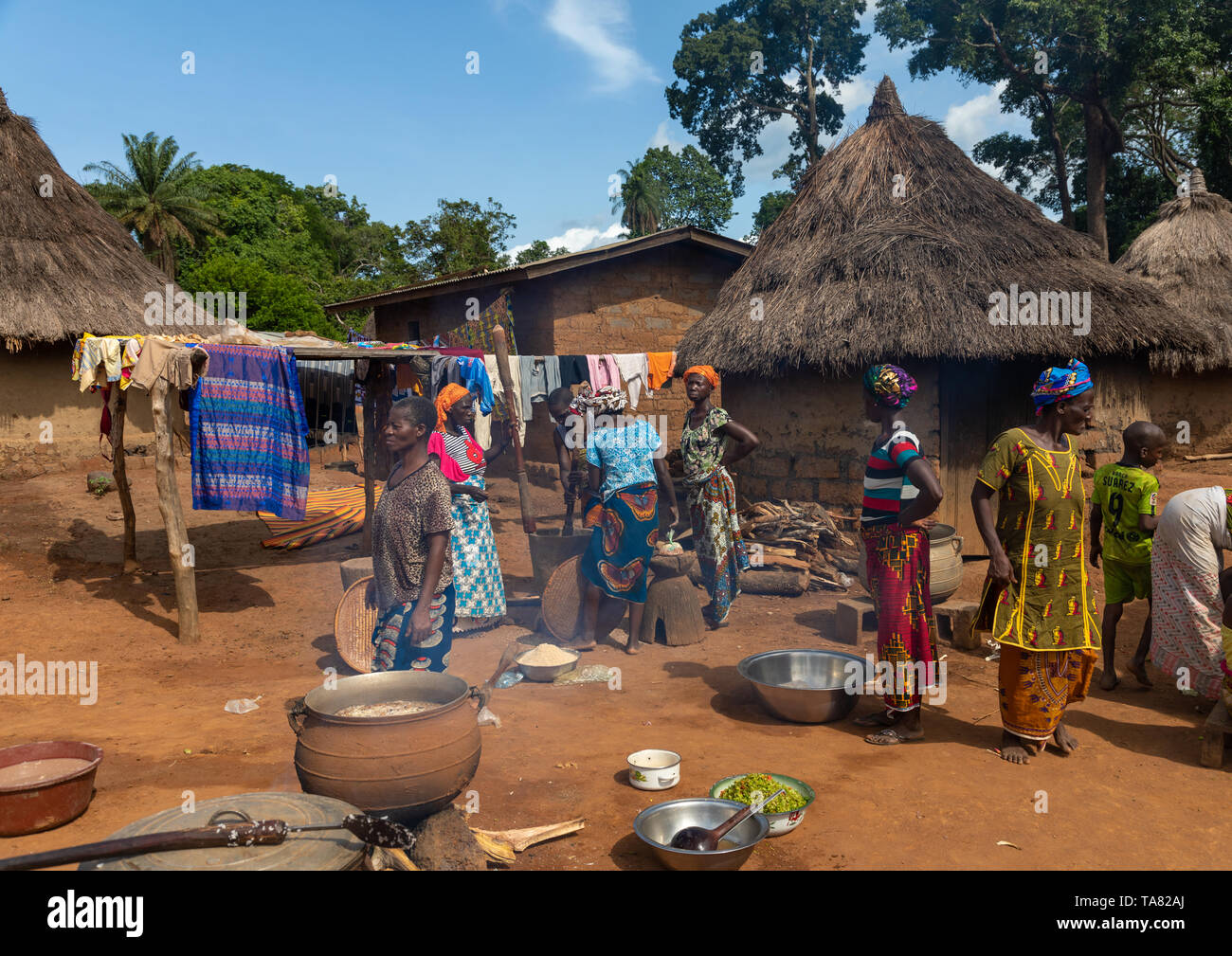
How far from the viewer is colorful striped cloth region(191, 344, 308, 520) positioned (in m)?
6.76

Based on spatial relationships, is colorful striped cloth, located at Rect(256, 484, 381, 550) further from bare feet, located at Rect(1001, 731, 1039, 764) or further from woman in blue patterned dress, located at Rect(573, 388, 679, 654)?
bare feet, located at Rect(1001, 731, 1039, 764)

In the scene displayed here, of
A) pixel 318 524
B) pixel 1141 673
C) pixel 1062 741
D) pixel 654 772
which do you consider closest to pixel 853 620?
pixel 1141 673

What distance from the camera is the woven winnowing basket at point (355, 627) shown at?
5645 millimetres

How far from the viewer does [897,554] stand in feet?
13.9

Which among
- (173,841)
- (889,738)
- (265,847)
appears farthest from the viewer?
(889,738)

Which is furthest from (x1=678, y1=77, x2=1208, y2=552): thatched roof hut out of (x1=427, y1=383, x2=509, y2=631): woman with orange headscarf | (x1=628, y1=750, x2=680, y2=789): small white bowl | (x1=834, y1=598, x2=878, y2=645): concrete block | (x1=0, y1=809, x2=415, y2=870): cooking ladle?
(x1=0, y1=809, x2=415, y2=870): cooking ladle

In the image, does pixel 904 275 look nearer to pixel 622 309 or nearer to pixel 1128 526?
pixel 1128 526

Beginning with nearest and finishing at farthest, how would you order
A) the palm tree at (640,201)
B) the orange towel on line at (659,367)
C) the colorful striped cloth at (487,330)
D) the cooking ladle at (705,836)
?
the cooking ladle at (705,836) → the colorful striped cloth at (487,330) → the orange towel on line at (659,367) → the palm tree at (640,201)

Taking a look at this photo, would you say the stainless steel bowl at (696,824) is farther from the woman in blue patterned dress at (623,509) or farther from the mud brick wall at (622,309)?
the mud brick wall at (622,309)

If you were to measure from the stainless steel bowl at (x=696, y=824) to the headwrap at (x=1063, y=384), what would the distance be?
7.90ft

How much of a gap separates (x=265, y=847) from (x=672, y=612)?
4.29 metres

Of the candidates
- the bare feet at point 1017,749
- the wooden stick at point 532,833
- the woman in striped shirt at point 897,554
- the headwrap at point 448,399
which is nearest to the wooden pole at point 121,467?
the headwrap at point 448,399
